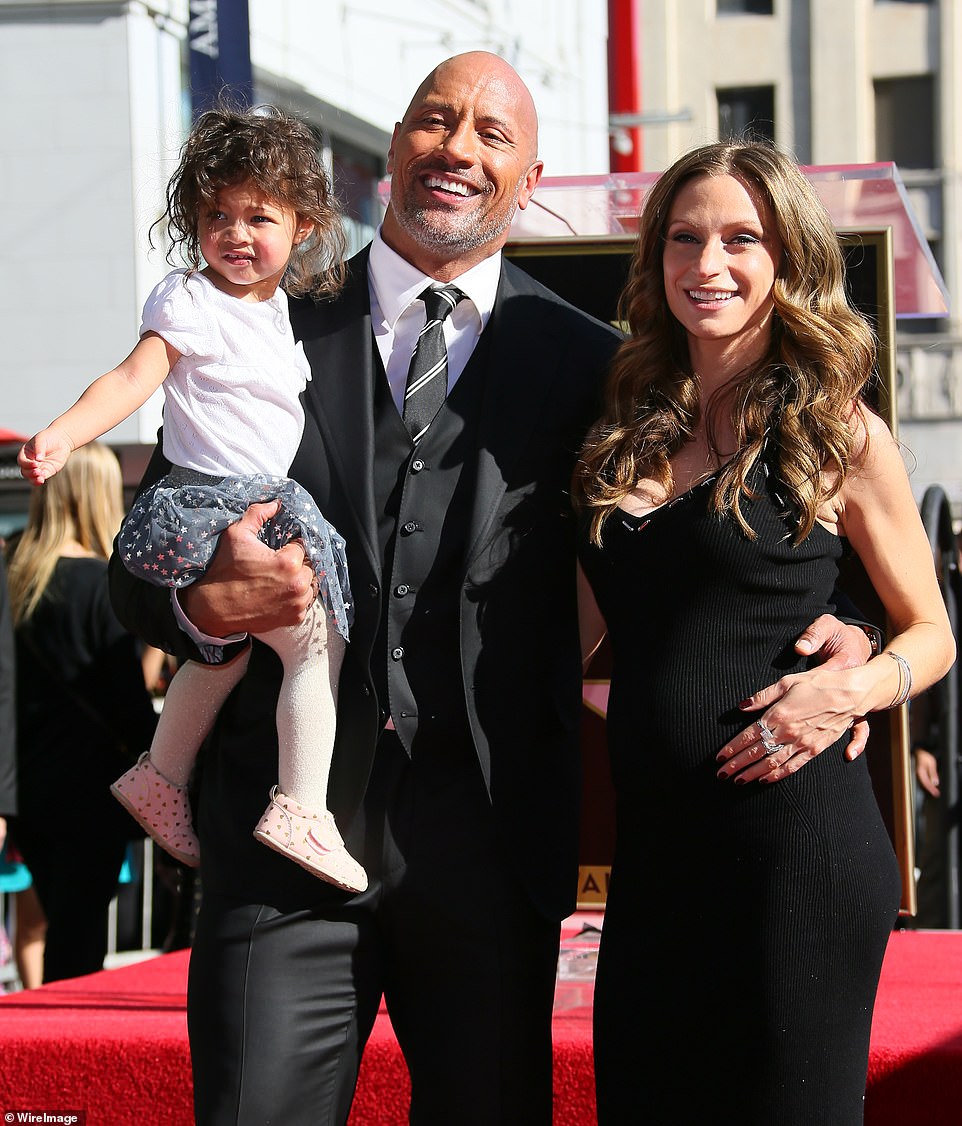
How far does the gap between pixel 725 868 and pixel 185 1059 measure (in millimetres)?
1575

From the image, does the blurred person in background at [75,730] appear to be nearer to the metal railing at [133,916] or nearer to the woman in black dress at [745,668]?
the metal railing at [133,916]

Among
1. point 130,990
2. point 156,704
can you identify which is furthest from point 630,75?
point 130,990

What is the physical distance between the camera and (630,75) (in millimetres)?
8430

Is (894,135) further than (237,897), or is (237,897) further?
(894,135)

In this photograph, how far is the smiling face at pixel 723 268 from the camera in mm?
2566

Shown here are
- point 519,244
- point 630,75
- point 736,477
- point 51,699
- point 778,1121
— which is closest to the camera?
point 778,1121

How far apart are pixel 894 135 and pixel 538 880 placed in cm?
2579

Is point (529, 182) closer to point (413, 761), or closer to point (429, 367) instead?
point (429, 367)

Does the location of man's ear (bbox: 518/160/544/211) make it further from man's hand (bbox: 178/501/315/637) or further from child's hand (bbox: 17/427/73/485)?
child's hand (bbox: 17/427/73/485)

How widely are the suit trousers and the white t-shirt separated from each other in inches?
20.7

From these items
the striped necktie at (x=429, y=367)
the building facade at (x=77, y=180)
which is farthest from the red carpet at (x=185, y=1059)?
the building facade at (x=77, y=180)

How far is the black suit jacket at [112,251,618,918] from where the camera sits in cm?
252

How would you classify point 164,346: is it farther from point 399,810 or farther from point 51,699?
point 51,699

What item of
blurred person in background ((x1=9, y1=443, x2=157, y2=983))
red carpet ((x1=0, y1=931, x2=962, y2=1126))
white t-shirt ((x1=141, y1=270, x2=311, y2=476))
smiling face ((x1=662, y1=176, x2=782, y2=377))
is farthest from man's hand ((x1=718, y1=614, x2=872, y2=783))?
blurred person in background ((x1=9, y1=443, x2=157, y2=983))
